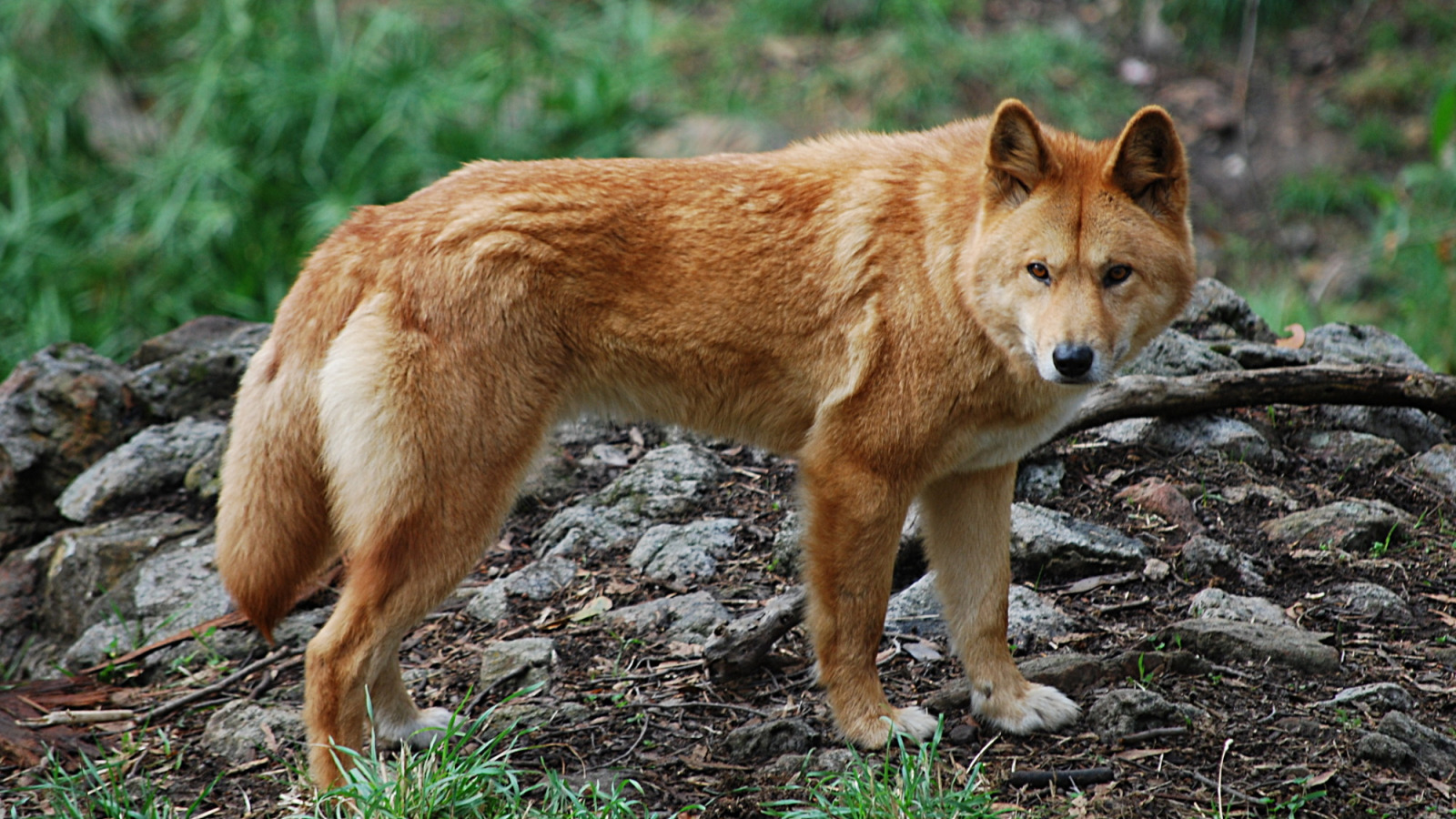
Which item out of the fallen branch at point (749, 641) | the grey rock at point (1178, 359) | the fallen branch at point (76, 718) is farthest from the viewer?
the grey rock at point (1178, 359)

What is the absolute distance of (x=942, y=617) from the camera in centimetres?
428

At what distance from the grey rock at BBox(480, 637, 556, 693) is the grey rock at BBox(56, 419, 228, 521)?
6.74ft

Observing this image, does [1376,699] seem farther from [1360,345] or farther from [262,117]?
[262,117]

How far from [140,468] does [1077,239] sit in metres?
4.22

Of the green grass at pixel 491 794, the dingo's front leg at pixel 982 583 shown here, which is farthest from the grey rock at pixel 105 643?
the dingo's front leg at pixel 982 583

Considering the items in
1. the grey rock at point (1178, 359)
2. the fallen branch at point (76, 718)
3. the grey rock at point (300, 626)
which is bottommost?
the fallen branch at point (76, 718)

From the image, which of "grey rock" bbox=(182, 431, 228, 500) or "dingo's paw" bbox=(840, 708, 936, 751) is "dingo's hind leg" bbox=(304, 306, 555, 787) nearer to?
"dingo's paw" bbox=(840, 708, 936, 751)

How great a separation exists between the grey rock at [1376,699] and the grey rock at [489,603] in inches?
112

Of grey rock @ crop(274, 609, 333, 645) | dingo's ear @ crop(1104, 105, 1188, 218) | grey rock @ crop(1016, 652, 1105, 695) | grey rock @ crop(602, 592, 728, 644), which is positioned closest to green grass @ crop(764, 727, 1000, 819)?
grey rock @ crop(1016, 652, 1105, 695)

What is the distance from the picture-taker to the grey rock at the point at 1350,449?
5281 mm

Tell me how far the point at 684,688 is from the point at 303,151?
5.77 m

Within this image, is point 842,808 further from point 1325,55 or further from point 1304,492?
point 1325,55

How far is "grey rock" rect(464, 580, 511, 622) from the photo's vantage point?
4.70 m

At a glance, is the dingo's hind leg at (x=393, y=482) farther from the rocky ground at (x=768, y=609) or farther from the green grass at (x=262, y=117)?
the green grass at (x=262, y=117)
